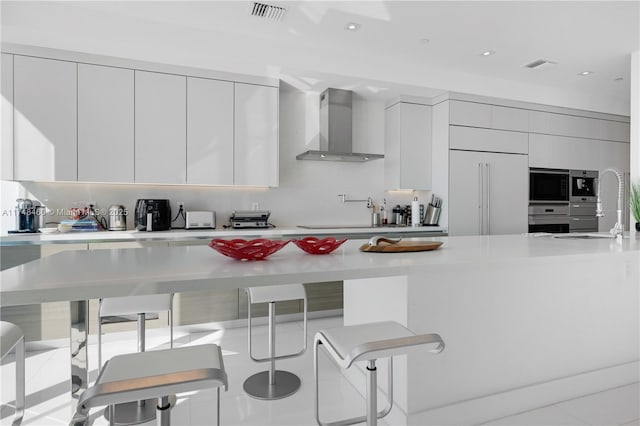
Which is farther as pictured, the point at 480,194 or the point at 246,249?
the point at 480,194

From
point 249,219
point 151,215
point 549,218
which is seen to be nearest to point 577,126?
point 549,218

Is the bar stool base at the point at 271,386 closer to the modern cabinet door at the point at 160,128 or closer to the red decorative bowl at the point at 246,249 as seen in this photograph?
the red decorative bowl at the point at 246,249

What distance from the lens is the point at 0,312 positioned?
2.61 metres

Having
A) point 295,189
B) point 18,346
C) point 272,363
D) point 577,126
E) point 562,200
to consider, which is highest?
point 577,126

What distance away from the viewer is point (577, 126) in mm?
4625

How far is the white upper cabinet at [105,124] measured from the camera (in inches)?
119

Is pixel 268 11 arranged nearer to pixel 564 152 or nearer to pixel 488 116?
pixel 488 116

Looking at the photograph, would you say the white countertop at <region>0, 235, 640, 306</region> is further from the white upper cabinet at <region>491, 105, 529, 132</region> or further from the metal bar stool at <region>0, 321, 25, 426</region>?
the white upper cabinet at <region>491, 105, 529, 132</region>

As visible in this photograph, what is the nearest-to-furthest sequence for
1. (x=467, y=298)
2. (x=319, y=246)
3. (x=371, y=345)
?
(x=371, y=345)
(x=319, y=246)
(x=467, y=298)

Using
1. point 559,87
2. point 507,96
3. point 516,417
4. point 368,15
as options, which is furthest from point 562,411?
point 559,87

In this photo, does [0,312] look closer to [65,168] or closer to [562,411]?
[65,168]

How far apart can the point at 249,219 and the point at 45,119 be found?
6.20 feet

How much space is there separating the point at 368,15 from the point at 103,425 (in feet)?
10.9

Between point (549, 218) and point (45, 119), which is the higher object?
point (45, 119)
